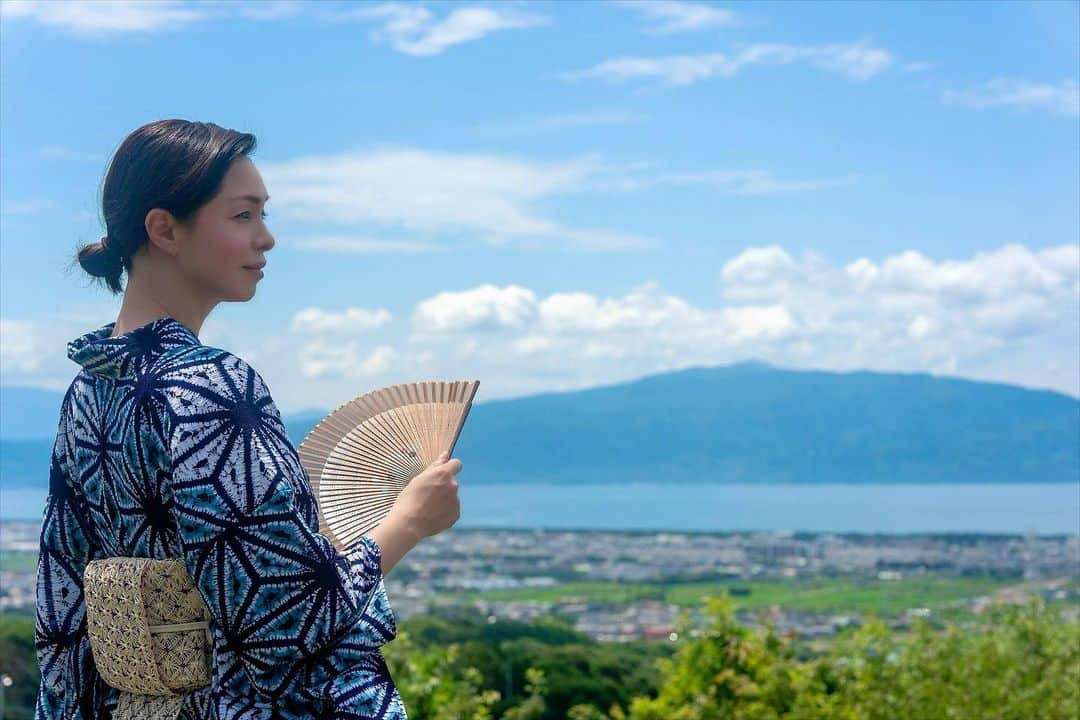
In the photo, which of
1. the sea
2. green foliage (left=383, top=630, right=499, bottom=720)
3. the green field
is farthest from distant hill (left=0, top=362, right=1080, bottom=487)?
green foliage (left=383, top=630, right=499, bottom=720)

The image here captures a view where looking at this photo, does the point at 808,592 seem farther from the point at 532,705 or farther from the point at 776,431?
the point at 776,431

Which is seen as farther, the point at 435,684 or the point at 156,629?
the point at 435,684

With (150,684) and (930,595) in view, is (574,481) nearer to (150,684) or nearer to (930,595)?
(930,595)

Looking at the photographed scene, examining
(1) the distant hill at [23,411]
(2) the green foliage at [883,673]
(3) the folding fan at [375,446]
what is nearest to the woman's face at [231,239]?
(3) the folding fan at [375,446]

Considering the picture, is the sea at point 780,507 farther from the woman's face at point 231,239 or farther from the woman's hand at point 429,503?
the woman's face at point 231,239

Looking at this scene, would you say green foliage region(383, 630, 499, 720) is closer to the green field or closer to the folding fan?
the green field

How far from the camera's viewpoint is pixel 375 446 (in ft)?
5.97

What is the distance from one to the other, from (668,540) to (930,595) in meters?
6.11

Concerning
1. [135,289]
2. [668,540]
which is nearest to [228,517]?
[135,289]

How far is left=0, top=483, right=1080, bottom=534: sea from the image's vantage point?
1358 centimetres

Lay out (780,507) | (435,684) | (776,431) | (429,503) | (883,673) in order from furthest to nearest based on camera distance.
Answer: (776,431), (780,507), (435,684), (883,673), (429,503)

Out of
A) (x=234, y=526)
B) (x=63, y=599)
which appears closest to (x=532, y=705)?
(x=63, y=599)

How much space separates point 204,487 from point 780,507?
23.3m

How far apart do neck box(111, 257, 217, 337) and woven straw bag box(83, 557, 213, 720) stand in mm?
286
